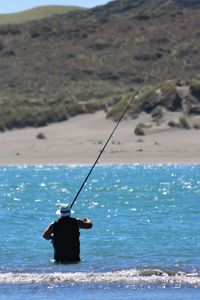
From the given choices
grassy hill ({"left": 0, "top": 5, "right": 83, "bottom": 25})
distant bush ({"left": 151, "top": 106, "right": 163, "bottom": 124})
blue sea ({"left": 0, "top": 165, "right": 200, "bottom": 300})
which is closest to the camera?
blue sea ({"left": 0, "top": 165, "right": 200, "bottom": 300})

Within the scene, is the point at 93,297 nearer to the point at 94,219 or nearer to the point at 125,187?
the point at 94,219

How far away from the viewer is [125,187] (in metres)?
26.6

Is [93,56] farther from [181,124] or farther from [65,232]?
[65,232]

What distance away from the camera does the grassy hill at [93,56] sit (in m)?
55.3

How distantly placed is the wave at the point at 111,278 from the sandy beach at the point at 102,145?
67.6 feet

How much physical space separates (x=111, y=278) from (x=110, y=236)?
4.66 m

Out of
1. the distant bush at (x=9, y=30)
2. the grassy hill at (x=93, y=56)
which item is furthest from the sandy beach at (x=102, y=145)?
the distant bush at (x=9, y=30)

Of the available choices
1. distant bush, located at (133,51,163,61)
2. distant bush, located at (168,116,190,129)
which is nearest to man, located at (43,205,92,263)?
distant bush, located at (168,116,190,129)

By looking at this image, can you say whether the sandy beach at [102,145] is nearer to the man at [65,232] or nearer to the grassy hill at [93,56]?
the grassy hill at [93,56]

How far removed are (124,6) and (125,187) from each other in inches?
2354

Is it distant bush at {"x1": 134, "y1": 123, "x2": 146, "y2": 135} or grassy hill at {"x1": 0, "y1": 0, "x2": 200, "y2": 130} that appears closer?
distant bush at {"x1": 134, "y1": 123, "x2": 146, "y2": 135}

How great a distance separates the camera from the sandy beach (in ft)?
111

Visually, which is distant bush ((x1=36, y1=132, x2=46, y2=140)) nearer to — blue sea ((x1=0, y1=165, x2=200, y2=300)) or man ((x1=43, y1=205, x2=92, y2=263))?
blue sea ((x1=0, y1=165, x2=200, y2=300))

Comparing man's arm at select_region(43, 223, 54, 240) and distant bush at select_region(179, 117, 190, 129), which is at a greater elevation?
man's arm at select_region(43, 223, 54, 240)
